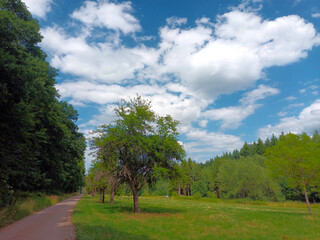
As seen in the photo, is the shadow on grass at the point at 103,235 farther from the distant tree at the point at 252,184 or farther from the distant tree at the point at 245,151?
the distant tree at the point at 245,151

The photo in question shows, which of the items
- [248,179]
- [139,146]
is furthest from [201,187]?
[139,146]

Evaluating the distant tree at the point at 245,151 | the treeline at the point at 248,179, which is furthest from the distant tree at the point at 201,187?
the distant tree at the point at 245,151

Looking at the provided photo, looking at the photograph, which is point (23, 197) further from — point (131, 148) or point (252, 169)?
point (252, 169)

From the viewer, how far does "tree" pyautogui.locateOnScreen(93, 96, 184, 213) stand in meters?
21.2

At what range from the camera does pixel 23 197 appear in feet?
74.0

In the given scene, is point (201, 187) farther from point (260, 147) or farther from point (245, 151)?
point (245, 151)

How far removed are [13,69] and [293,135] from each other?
98.7 feet

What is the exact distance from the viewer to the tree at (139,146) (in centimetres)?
2123

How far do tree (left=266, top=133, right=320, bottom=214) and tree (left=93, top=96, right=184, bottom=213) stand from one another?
13.2 metres

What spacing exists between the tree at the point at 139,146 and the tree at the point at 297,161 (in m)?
13.2

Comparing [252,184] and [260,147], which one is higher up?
[260,147]

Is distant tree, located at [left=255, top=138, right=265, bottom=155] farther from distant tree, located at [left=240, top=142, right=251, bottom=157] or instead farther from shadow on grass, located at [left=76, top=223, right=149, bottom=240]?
shadow on grass, located at [left=76, top=223, right=149, bottom=240]

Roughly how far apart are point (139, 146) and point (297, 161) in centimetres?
1882

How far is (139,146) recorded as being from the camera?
68.6ft
